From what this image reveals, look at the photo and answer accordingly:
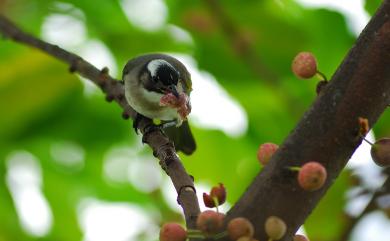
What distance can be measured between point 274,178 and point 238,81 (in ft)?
7.57

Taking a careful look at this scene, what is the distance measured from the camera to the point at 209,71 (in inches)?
153

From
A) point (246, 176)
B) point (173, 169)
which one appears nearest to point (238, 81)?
point (246, 176)

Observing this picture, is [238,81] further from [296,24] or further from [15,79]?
[15,79]

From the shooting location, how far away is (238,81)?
3.89 metres

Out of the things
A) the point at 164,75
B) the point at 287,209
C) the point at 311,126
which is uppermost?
the point at 164,75

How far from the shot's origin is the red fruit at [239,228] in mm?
1484

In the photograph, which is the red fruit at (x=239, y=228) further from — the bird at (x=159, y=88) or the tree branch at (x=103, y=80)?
the bird at (x=159, y=88)

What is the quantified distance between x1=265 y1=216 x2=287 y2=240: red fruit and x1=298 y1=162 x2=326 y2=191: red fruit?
0.33 ft

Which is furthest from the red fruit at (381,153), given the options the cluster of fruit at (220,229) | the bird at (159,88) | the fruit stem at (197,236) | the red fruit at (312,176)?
the bird at (159,88)

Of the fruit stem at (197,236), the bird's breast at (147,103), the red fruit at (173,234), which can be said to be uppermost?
the bird's breast at (147,103)

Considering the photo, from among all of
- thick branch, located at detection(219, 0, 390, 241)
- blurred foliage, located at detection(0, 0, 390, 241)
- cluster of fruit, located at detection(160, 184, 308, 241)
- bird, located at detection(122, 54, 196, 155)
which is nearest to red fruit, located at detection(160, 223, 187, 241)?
cluster of fruit, located at detection(160, 184, 308, 241)

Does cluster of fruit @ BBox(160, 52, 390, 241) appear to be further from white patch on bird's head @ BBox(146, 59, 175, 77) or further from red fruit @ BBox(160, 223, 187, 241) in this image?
white patch on bird's head @ BBox(146, 59, 175, 77)

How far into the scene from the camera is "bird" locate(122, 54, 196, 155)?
412 cm

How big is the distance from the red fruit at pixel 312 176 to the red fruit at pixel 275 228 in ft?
0.33
